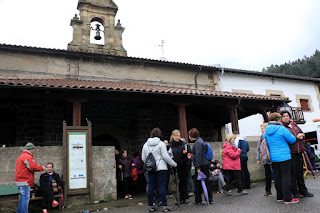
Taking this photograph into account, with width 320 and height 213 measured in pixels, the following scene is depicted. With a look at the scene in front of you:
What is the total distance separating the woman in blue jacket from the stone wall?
386 cm

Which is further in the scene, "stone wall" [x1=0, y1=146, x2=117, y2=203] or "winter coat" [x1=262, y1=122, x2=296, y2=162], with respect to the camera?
"stone wall" [x1=0, y1=146, x2=117, y2=203]

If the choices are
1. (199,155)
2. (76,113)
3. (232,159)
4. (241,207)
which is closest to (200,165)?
(199,155)

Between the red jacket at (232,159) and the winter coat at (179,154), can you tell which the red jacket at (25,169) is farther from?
the red jacket at (232,159)

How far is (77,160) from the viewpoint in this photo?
6.75 meters

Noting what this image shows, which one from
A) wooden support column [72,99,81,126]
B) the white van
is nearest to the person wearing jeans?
wooden support column [72,99,81,126]

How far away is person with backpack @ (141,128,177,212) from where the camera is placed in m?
5.08

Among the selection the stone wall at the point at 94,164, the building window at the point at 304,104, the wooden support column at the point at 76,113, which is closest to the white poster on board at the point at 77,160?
the stone wall at the point at 94,164

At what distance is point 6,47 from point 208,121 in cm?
927

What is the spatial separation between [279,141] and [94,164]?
168 inches

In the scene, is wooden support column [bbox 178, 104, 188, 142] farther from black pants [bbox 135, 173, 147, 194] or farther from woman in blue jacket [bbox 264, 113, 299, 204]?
woman in blue jacket [bbox 264, 113, 299, 204]

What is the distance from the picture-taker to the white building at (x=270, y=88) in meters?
16.1

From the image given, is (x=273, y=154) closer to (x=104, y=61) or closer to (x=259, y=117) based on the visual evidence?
(x=104, y=61)

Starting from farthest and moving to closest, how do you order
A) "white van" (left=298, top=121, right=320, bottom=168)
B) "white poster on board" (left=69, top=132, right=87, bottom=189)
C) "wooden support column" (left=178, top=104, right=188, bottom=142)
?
1. "white van" (left=298, top=121, right=320, bottom=168)
2. "wooden support column" (left=178, top=104, right=188, bottom=142)
3. "white poster on board" (left=69, top=132, right=87, bottom=189)

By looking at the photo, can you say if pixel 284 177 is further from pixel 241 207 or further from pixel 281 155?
pixel 241 207
